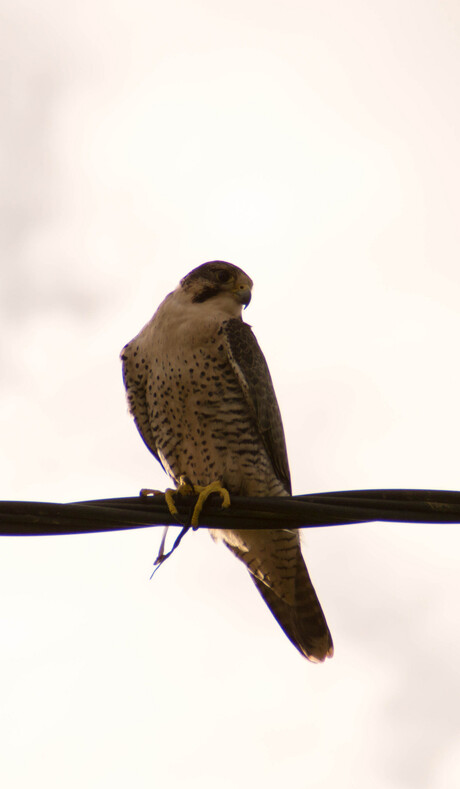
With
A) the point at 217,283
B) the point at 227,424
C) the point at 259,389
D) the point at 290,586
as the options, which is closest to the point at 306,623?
the point at 290,586

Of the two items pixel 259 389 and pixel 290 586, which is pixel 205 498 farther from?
pixel 290 586

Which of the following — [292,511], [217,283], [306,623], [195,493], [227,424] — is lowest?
[306,623]

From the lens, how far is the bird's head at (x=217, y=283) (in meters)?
5.79

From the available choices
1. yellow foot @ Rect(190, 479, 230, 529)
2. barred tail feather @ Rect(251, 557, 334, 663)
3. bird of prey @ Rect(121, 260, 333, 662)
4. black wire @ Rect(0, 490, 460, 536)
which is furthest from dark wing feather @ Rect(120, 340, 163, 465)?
black wire @ Rect(0, 490, 460, 536)

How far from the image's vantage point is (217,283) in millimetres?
5906

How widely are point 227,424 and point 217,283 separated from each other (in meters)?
1.26

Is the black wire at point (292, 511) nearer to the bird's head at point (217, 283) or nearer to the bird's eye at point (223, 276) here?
the bird's head at point (217, 283)

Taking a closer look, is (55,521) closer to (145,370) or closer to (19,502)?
(19,502)

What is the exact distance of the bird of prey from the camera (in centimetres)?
504

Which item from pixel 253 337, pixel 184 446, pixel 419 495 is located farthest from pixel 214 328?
pixel 419 495

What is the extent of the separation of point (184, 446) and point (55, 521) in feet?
7.30

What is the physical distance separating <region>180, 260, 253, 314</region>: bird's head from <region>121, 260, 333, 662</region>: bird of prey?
35 cm

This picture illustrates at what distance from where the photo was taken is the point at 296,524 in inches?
125

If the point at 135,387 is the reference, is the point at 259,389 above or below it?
below
